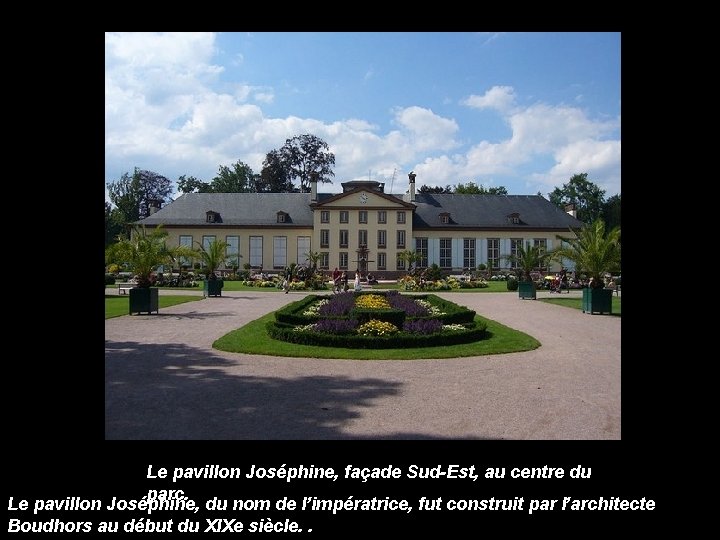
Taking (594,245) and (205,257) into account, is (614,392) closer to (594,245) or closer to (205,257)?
(594,245)

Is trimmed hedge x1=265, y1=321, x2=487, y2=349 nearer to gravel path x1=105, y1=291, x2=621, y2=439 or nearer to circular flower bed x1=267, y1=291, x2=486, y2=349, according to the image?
circular flower bed x1=267, y1=291, x2=486, y2=349

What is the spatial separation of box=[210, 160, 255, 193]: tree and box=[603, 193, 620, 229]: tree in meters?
45.6

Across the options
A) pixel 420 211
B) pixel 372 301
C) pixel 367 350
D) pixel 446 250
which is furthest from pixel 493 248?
pixel 367 350

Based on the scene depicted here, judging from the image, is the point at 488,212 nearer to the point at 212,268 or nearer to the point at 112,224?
the point at 212,268

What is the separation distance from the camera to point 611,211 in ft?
220

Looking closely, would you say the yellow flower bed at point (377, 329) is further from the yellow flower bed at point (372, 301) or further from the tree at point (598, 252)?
the tree at point (598, 252)

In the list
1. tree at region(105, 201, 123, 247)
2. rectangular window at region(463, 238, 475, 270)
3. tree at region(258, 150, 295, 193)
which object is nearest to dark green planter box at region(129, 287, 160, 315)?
rectangular window at region(463, 238, 475, 270)

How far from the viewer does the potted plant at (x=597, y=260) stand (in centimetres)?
1775

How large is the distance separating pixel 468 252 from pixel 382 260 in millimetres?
8543

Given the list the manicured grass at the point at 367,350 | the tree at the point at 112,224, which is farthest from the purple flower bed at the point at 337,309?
the tree at the point at 112,224

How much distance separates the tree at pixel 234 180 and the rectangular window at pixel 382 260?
86.9ft

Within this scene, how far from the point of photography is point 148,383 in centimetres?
743

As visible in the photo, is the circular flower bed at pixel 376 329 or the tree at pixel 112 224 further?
the tree at pixel 112 224

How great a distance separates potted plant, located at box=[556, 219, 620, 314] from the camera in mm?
17750
